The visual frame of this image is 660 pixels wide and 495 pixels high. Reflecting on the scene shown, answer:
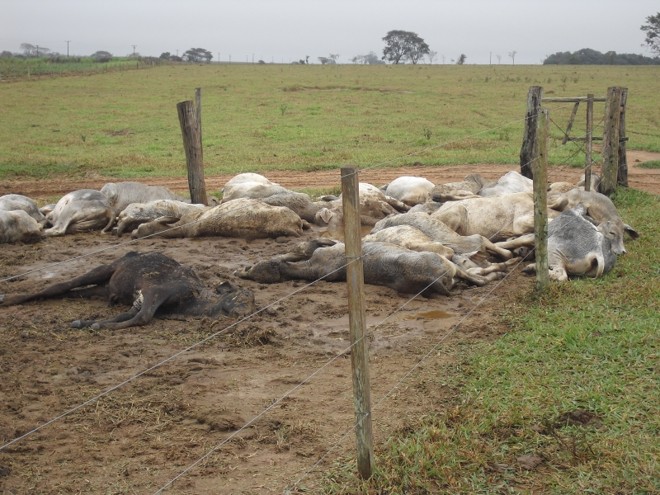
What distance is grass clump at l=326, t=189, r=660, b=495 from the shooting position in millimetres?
4203

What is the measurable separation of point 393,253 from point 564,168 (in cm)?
808

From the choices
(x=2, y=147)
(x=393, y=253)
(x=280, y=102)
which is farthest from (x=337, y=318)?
(x=280, y=102)

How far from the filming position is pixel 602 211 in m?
9.66

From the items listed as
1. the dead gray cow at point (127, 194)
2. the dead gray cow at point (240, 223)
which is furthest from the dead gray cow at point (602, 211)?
the dead gray cow at point (127, 194)

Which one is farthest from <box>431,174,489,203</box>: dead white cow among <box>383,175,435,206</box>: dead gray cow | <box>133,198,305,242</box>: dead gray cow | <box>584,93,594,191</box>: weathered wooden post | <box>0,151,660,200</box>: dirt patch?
<box>133,198,305,242</box>: dead gray cow

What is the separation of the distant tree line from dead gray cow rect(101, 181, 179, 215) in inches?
2501

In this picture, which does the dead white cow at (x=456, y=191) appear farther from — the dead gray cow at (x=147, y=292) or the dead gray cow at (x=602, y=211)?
the dead gray cow at (x=147, y=292)

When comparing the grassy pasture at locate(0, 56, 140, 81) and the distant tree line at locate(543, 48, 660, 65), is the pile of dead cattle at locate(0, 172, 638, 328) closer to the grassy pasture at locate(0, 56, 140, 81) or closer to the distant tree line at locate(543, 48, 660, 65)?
the grassy pasture at locate(0, 56, 140, 81)

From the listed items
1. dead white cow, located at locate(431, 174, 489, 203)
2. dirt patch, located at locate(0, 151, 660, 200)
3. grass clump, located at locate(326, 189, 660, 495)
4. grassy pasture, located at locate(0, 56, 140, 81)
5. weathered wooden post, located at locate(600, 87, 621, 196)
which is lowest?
grass clump, located at locate(326, 189, 660, 495)

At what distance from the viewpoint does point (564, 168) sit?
15.1m

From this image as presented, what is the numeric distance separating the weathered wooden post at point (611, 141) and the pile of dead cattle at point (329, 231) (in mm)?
968

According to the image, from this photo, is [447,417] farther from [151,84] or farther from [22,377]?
[151,84]

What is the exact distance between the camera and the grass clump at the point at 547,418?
4203mm

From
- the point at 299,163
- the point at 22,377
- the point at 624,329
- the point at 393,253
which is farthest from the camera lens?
the point at 299,163
